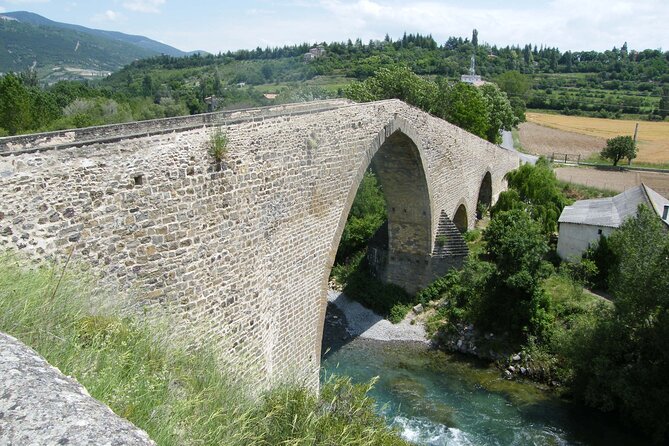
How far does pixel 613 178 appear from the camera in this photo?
3288 centimetres

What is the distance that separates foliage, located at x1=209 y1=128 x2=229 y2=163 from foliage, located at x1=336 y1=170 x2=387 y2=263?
45.9 feet

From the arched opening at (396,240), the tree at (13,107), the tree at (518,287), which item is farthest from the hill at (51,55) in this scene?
the tree at (518,287)

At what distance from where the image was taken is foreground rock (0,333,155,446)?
2.11 meters

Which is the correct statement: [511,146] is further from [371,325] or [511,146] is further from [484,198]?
[371,325]

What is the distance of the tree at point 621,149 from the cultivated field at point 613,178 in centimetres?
135

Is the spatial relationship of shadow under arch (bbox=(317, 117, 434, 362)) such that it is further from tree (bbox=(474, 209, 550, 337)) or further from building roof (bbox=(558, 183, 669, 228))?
building roof (bbox=(558, 183, 669, 228))

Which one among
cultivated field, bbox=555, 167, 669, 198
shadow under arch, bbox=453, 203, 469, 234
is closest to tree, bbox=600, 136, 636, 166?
cultivated field, bbox=555, 167, 669, 198

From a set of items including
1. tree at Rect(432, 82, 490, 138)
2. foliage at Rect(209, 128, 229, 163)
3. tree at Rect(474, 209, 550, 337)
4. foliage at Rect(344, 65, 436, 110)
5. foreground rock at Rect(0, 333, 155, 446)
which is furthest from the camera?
tree at Rect(432, 82, 490, 138)

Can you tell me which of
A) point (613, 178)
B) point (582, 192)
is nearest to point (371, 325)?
point (582, 192)

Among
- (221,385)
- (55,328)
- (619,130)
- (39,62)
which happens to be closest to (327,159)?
(221,385)

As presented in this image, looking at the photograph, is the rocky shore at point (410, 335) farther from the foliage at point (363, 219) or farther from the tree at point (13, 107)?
the tree at point (13, 107)

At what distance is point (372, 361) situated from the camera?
51.0 ft

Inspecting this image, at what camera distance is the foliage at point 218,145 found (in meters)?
7.03

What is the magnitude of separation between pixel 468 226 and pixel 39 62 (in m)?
159
